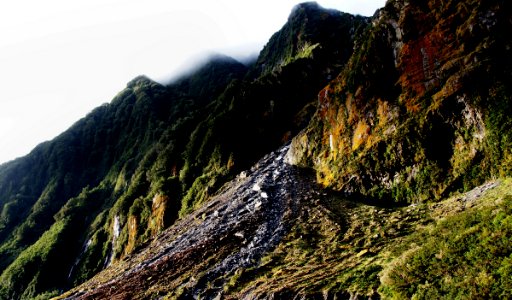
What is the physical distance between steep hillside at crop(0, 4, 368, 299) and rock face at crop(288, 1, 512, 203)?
3072 cm

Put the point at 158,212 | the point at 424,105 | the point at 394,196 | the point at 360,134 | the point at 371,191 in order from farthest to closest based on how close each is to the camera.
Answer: the point at 158,212 < the point at 360,134 < the point at 371,191 < the point at 424,105 < the point at 394,196

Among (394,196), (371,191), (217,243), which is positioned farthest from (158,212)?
(394,196)

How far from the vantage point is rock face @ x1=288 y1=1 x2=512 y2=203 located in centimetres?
2869

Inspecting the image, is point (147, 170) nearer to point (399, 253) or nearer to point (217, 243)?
point (217, 243)

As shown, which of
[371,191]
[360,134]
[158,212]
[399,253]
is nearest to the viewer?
[399,253]

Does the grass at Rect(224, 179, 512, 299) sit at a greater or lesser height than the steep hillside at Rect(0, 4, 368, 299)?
lesser

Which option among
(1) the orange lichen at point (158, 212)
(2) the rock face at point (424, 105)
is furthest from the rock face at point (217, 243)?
(1) the orange lichen at point (158, 212)

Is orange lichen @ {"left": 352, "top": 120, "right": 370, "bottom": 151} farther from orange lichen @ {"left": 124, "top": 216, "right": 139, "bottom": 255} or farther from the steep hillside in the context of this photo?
orange lichen @ {"left": 124, "top": 216, "right": 139, "bottom": 255}

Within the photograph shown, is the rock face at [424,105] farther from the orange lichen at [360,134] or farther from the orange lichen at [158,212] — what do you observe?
the orange lichen at [158,212]

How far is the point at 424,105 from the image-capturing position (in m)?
34.6

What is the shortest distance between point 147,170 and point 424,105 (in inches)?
3587

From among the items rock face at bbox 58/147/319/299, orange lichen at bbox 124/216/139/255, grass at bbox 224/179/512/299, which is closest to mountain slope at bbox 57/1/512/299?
grass at bbox 224/179/512/299

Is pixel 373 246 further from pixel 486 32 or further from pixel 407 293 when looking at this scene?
pixel 486 32

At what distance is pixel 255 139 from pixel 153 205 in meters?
27.2
